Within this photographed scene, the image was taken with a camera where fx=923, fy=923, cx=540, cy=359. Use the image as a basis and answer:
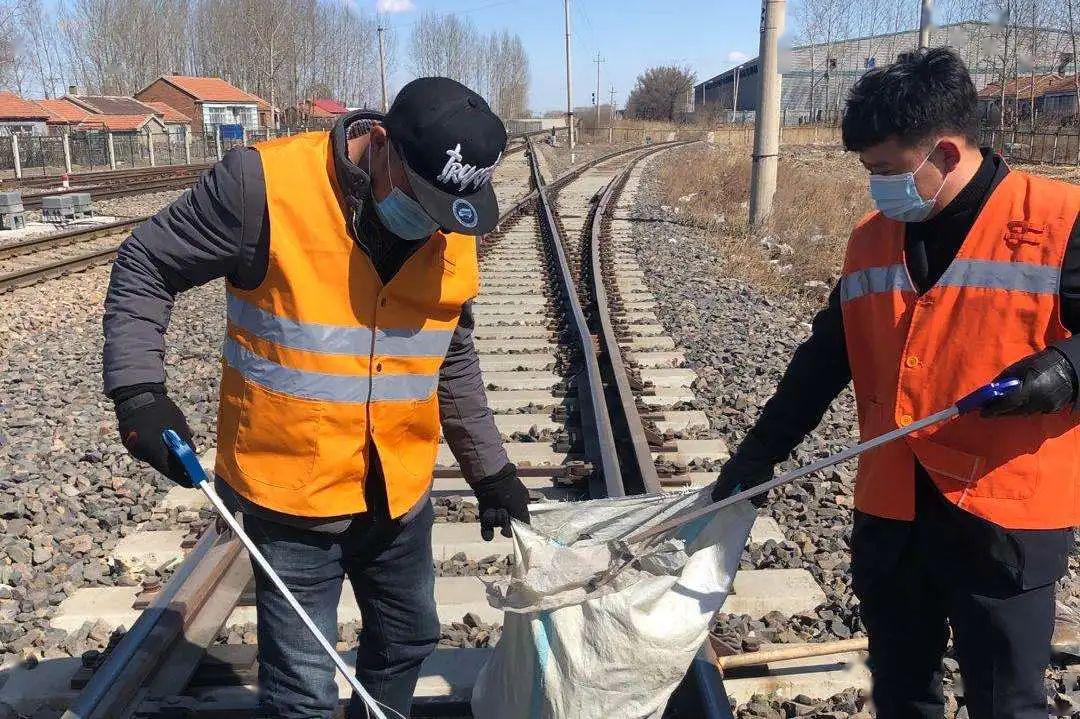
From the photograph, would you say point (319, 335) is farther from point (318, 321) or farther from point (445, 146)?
point (445, 146)

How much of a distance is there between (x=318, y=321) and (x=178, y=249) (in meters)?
0.34

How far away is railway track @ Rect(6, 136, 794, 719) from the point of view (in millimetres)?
2898

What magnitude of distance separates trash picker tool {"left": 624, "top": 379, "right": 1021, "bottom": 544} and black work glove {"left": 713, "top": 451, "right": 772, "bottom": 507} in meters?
0.04

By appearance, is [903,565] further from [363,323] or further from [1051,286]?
[363,323]

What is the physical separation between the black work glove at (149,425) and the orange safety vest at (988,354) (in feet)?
5.35

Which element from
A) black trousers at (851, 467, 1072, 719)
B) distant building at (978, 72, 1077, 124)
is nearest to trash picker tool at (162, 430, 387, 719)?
black trousers at (851, 467, 1072, 719)

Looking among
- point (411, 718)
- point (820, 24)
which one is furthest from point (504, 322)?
point (820, 24)

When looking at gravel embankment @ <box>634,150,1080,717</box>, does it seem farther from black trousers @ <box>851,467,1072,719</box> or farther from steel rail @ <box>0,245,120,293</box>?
steel rail @ <box>0,245,120,293</box>

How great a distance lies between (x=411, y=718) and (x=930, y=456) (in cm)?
174

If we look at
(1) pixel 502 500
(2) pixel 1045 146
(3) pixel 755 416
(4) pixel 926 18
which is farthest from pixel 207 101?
(1) pixel 502 500

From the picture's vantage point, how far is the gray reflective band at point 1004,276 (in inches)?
77.1

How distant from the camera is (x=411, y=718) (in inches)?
112

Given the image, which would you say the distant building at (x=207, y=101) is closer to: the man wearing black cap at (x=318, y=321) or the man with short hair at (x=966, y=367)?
the man wearing black cap at (x=318, y=321)

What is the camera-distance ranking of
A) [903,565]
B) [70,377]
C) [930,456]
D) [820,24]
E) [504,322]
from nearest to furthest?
[930,456] → [903,565] → [70,377] → [504,322] → [820,24]
